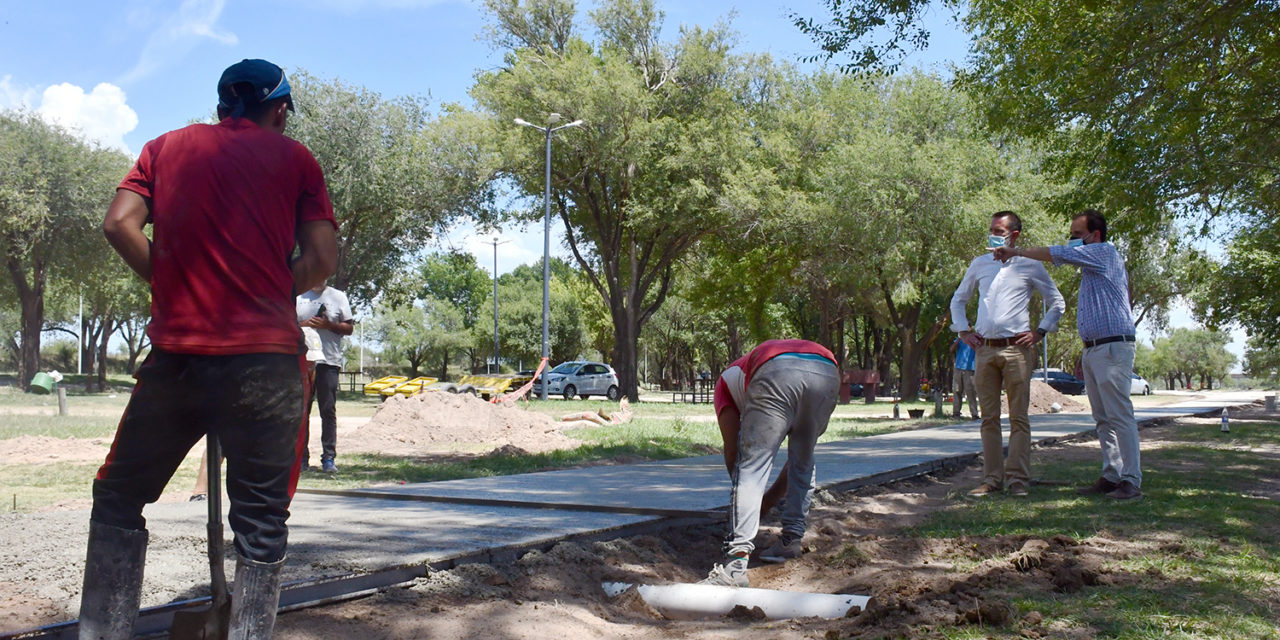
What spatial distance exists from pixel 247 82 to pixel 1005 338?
5.55m

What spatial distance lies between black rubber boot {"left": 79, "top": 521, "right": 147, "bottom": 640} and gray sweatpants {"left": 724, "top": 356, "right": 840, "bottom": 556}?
2419mm

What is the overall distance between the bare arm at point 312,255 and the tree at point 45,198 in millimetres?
34478

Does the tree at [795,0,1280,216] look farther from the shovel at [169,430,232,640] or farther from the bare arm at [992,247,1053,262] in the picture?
the shovel at [169,430,232,640]

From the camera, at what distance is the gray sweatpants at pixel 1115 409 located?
6.70m

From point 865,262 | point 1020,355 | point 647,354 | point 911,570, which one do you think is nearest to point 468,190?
point 865,262

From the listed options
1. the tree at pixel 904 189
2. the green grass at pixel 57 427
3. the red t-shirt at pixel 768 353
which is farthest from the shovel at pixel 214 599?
the tree at pixel 904 189

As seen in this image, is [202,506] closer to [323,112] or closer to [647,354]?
[323,112]

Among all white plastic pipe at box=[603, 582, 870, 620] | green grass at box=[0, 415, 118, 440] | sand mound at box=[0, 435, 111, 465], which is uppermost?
green grass at box=[0, 415, 118, 440]

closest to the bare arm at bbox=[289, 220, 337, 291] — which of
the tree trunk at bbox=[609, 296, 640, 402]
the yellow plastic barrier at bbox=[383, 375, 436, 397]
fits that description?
the tree trunk at bbox=[609, 296, 640, 402]

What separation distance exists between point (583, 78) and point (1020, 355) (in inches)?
960

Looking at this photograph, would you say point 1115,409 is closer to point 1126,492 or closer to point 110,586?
point 1126,492

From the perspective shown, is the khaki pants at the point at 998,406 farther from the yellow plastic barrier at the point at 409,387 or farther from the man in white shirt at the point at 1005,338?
the yellow plastic barrier at the point at 409,387

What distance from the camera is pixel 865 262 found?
32844 millimetres

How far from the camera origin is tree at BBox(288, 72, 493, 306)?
31234mm
